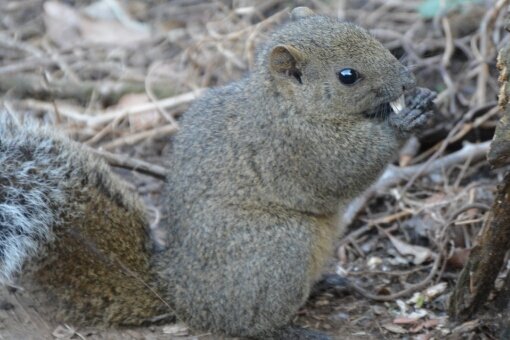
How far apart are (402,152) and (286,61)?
1830mm

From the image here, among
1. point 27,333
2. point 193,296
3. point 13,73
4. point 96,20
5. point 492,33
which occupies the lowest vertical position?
point 27,333

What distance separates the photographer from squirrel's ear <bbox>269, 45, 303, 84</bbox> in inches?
161

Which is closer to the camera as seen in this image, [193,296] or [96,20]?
[193,296]

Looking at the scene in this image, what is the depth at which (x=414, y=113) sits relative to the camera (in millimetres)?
4164

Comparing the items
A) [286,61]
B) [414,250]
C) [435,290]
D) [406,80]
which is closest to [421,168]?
[414,250]

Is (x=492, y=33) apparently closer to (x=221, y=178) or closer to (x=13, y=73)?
(x=221, y=178)

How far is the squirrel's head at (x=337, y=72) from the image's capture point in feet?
13.4

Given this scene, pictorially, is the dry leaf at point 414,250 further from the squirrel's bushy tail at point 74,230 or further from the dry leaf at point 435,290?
the squirrel's bushy tail at point 74,230

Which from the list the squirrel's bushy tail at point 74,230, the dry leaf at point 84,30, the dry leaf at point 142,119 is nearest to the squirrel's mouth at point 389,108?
the squirrel's bushy tail at point 74,230

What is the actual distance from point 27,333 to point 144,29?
14.4 ft

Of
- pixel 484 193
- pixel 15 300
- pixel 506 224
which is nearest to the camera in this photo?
pixel 506 224

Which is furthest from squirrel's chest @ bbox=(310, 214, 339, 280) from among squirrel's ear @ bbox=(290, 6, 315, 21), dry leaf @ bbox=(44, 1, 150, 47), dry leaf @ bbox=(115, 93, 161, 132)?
dry leaf @ bbox=(44, 1, 150, 47)

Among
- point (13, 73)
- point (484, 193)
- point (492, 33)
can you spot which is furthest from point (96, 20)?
point (484, 193)

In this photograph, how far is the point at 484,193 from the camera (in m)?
5.07
